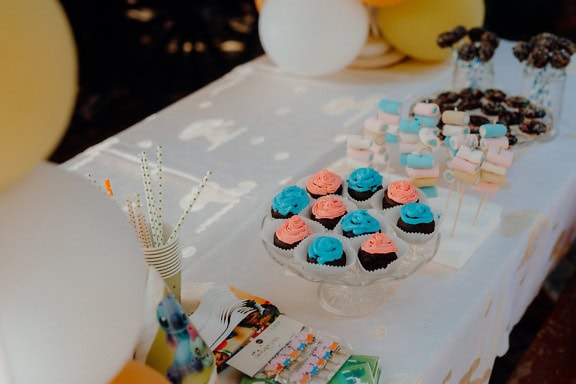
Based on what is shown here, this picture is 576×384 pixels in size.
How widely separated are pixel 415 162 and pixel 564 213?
1.51 ft

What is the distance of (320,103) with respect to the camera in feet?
5.90

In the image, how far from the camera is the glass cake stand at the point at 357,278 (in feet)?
3.15

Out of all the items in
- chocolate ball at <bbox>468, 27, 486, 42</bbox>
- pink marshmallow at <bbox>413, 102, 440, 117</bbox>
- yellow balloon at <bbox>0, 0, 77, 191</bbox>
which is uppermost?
yellow balloon at <bbox>0, 0, 77, 191</bbox>

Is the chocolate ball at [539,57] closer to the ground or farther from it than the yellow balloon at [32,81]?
closer to the ground

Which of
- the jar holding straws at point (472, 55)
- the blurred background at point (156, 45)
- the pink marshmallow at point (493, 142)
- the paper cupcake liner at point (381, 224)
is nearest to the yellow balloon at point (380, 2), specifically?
the jar holding straws at point (472, 55)

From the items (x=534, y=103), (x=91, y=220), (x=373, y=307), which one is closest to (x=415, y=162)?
(x=373, y=307)

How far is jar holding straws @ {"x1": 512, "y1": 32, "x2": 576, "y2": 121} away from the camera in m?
1.53

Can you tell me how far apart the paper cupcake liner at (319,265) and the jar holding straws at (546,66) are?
0.85m

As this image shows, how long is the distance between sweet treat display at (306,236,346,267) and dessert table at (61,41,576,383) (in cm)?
12

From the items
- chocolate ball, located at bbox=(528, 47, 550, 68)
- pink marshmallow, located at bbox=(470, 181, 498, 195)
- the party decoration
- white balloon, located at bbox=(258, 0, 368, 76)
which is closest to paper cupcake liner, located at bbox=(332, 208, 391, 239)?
pink marshmallow, located at bbox=(470, 181, 498, 195)

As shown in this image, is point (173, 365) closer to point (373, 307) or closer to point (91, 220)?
A: point (91, 220)

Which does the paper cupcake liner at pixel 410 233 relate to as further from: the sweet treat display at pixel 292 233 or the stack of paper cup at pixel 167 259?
the stack of paper cup at pixel 167 259

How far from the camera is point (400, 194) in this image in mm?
1058

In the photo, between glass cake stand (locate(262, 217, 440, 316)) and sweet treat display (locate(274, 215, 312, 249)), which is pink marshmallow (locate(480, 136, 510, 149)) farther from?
sweet treat display (locate(274, 215, 312, 249))
